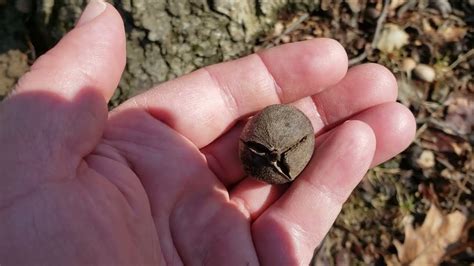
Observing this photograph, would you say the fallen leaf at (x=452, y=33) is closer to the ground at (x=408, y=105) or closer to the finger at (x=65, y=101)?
the ground at (x=408, y=105)

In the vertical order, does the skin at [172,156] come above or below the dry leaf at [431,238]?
above

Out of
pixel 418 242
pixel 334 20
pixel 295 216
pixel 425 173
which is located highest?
pixel 334 20

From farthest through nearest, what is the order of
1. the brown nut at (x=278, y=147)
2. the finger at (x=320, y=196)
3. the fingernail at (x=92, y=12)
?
the brown nut at (x=278, y=147) → the finger at (x=320, y=196) → the fingernail at (x=92, y=12)

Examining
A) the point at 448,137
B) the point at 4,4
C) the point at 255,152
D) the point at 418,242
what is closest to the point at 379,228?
the point at 418,242

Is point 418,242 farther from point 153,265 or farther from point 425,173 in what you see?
point 153,265

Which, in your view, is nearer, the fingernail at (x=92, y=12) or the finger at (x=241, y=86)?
the fingernail at (x=92, y=12)

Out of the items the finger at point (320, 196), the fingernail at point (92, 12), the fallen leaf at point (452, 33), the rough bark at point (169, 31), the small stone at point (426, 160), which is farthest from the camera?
the fallen leaf at point (452, 33)

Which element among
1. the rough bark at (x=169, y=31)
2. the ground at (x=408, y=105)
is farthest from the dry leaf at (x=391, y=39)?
the rough bark at (x=169, y=31)
